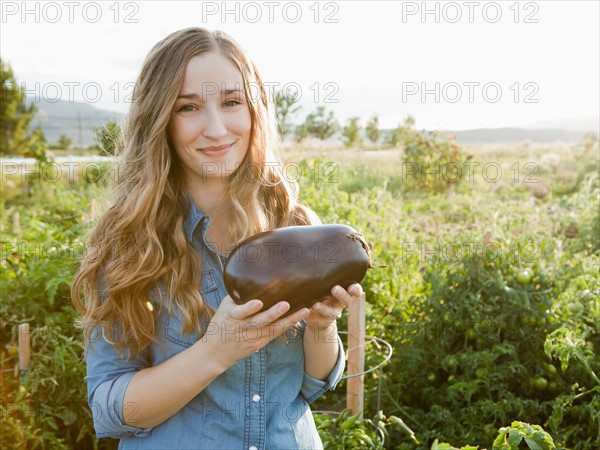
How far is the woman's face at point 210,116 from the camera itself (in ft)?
5.19

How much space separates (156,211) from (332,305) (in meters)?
0.55

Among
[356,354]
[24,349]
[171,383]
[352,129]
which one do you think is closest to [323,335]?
[171,383]

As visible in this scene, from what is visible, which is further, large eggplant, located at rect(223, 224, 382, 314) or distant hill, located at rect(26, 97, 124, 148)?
distant hill, located at rect(26, 97, 124, 148)

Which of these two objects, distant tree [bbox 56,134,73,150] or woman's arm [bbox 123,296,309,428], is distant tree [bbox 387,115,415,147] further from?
distant tree [bbox 56,134,73,150]

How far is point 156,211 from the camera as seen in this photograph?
5.48 feet

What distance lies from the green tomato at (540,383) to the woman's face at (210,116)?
2.11m

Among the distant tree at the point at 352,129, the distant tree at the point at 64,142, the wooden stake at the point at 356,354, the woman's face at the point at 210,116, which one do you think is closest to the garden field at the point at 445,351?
the wooden stake at the point at 356,354

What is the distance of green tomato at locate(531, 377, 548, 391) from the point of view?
2.99m

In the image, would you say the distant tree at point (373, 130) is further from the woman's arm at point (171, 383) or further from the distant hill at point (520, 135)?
the woman's arm at point (171, 383)

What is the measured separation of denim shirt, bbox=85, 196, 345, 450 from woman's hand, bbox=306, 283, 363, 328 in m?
0.07

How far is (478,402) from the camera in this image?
2914 millimetres

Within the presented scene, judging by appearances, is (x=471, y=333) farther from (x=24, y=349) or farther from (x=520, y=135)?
(x=520, y=135)

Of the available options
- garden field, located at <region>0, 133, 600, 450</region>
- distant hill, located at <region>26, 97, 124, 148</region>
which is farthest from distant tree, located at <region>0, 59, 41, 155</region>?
garden field, located at <region>0, 133, 600, 450</region>

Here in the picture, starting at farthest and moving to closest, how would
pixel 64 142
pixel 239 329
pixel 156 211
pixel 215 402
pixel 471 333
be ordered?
pixel 64 142 → pixel 471 333 → pixel 156 211 → pixel 215 402 → pixel 239 329
